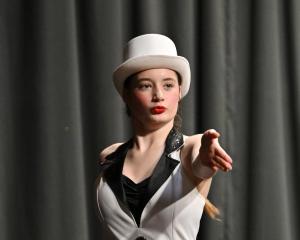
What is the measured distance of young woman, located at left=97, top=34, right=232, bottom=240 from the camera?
3.40 ft

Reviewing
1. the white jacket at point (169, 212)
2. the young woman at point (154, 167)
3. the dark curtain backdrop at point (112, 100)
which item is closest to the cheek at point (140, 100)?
the young woman at point (154, 167)

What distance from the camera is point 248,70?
6.16ft

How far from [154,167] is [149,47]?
0.24 metres

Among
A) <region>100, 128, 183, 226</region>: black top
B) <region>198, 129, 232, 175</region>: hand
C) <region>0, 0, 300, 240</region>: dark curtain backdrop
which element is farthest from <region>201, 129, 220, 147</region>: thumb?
<region>0, 0, 300, 240</region>: dark curtain backdrop

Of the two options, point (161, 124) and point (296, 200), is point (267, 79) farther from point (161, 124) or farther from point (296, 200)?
point (161, 124)

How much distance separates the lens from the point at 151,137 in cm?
109

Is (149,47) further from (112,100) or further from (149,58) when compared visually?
(112,100)

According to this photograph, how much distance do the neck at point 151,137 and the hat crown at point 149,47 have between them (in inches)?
5.8

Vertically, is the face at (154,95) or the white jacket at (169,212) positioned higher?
the face at (154,95)

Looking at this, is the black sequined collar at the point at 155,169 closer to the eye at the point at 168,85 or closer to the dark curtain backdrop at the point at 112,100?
the eye at the point at 168,85

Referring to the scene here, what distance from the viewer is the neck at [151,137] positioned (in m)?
1.09

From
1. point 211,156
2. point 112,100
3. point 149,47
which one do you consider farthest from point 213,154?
point 112,100

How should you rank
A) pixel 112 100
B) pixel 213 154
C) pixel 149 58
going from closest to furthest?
pixel 213 154 < pixel 149 58 < pixel 112 100

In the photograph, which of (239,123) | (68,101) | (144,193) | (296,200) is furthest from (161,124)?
(296,200)
